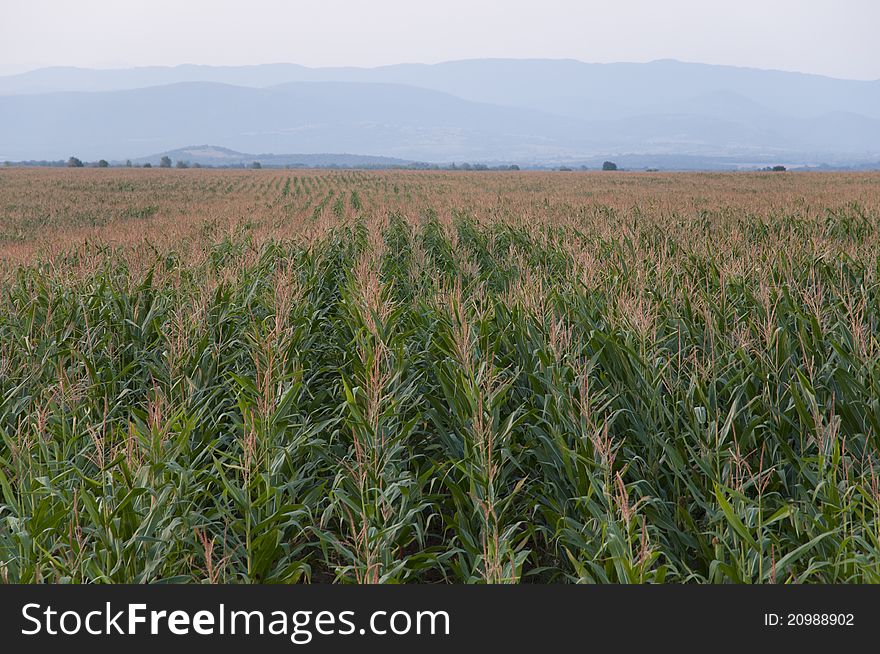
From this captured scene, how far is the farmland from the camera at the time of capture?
9.87 feet

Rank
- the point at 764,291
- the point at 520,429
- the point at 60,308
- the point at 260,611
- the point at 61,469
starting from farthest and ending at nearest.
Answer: the point at 60,308 → the point at 764,291 → the point at 520,429 → the point at 61,469 → the point at 260,611

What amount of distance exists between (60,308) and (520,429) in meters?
4.86

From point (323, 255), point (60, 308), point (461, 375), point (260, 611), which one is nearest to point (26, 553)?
point (260, 611)

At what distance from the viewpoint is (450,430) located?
15.2ft

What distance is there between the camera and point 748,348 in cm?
481

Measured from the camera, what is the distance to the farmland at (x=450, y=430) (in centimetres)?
301

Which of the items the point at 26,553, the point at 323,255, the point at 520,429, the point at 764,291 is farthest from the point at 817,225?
the point at 26,553

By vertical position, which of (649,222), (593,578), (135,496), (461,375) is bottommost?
(593,578)

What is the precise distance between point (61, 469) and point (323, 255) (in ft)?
18.5

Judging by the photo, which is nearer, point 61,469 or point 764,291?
point 61,469

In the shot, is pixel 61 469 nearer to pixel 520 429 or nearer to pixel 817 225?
pixel 520 429

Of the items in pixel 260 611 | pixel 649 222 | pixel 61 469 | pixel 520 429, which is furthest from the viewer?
pixel 649 222

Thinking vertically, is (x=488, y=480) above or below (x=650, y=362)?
below

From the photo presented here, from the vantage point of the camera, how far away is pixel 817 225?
447 inches
